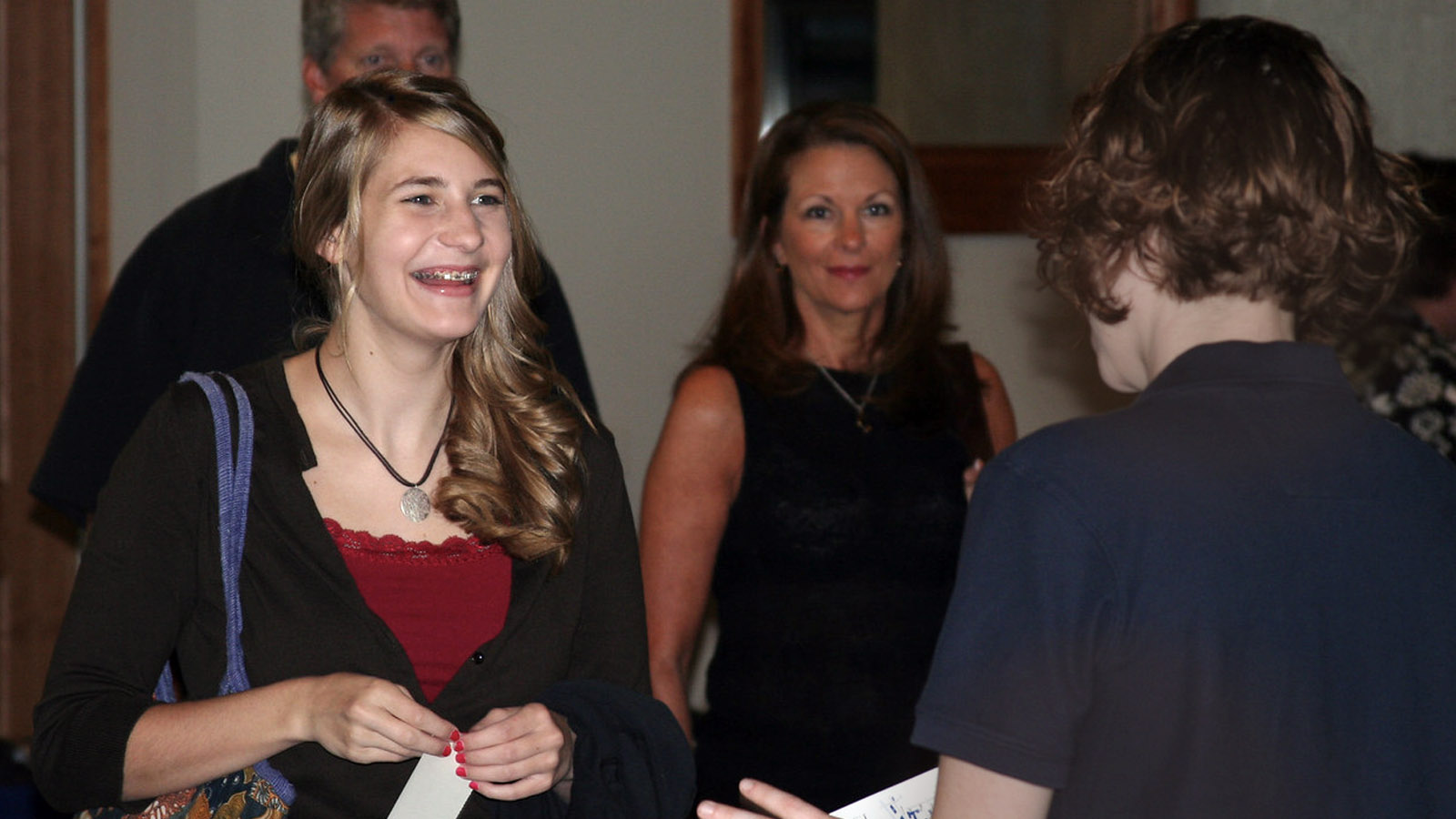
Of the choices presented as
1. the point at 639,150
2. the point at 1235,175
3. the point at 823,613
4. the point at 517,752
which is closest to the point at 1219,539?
the point at 1235,175

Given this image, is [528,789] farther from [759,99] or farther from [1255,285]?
[759,99]

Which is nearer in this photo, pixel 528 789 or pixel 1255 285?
pixel 1255 285

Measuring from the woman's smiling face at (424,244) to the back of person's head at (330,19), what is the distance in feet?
2.61

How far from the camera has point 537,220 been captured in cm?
357

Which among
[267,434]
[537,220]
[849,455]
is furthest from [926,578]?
[537,220]

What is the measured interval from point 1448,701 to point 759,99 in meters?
2.83

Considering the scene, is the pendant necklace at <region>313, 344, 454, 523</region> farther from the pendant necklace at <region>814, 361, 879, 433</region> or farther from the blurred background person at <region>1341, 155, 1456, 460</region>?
the blurred background person at <region>1341, 155, 1456, 460</region>

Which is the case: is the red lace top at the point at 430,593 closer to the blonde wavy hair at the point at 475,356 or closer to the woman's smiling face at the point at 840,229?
the blonde wavy hair at the point at 475,356

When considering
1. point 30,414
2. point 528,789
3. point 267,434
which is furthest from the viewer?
point 30,414

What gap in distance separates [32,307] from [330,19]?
154 centimetres

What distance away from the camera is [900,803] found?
1398 millimetres

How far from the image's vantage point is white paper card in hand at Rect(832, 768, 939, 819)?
1372 mm

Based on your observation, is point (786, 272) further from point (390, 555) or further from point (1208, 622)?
point (1208, 622)

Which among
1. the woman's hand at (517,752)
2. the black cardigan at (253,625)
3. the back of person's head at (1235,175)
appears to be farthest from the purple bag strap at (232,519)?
the back of person's head at (1235,175)
